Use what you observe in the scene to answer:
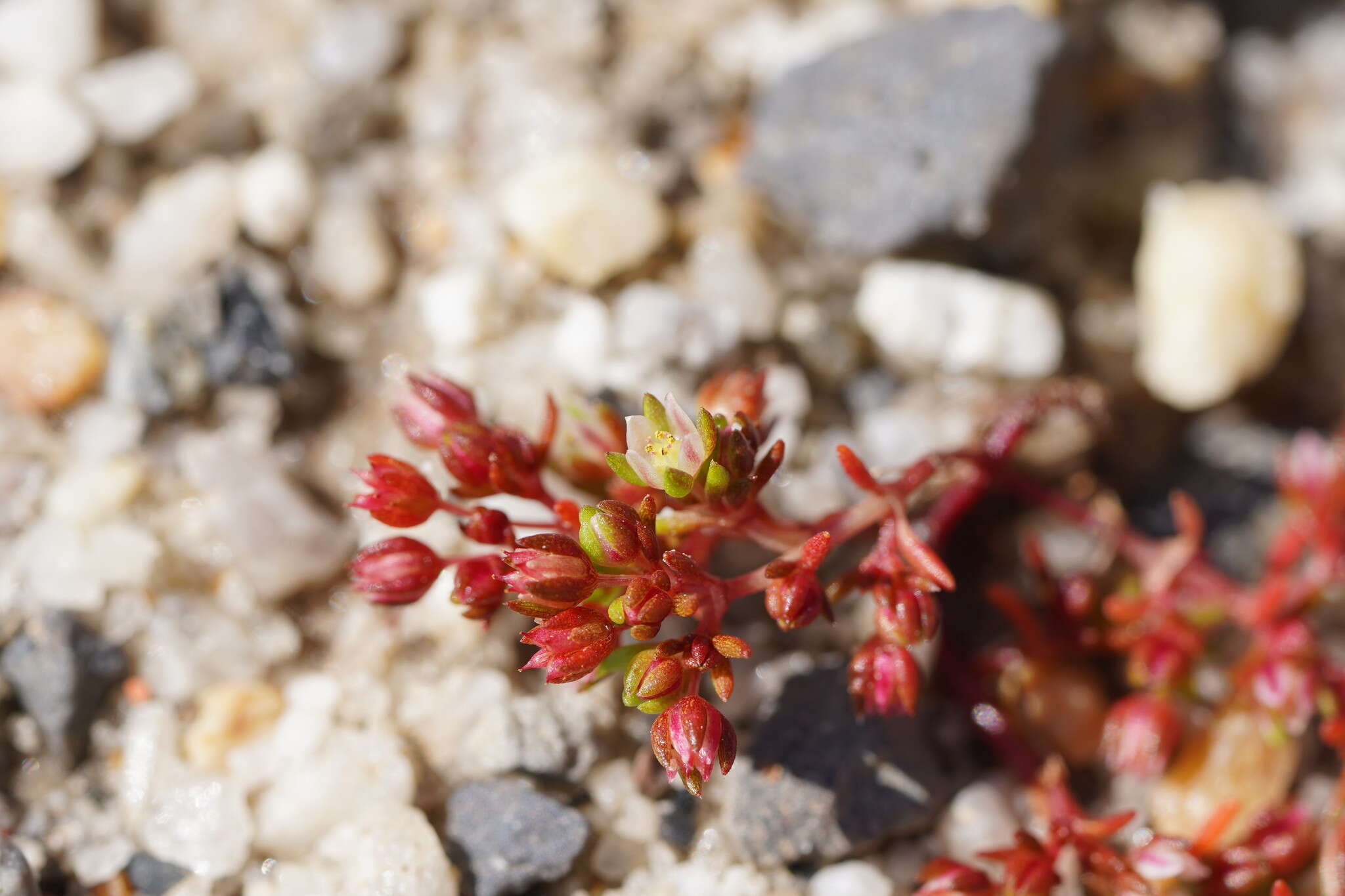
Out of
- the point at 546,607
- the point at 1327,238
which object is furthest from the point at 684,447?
the point at 1327,238

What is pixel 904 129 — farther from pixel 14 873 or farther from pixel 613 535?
pixel 14 873

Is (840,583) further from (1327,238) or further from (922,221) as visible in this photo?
(1327,238)

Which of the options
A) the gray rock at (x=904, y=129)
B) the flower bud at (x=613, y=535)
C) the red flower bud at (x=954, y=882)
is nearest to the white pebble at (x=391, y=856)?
the flower bud at (x=613, y=535)

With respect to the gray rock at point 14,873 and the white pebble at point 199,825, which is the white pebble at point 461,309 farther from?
the gray rock at point 14,873

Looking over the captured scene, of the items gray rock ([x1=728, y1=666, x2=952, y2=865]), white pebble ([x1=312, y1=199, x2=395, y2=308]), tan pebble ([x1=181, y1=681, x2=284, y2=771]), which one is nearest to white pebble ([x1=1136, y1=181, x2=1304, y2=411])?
gray rock ([x1=728, y1=666, x2=952, y2=865])

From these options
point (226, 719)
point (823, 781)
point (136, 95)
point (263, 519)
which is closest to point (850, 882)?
point (823, 781)

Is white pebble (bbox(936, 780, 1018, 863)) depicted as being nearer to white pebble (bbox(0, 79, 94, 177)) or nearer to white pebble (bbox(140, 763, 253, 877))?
white pebble (bbox(140, 763, 253, 877))
